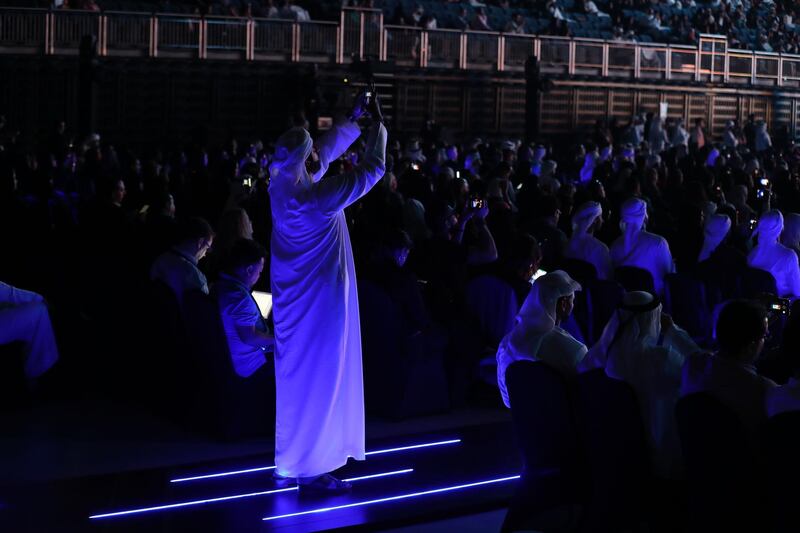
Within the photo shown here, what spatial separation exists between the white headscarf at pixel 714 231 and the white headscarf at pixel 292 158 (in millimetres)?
4715

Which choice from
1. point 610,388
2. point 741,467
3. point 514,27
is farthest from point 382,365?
point 514,27

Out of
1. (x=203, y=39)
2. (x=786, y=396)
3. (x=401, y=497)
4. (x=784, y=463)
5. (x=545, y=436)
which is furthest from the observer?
(x=203, y=39)

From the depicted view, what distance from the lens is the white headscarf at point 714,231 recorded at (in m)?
9.75

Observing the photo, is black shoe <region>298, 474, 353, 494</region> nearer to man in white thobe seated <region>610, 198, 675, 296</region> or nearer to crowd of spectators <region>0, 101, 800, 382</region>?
crowd of spectators <region>0, 101, 800, 382</region>

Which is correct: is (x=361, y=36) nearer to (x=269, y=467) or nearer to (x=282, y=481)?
(x=269, y=467)

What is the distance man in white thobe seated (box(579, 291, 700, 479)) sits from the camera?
4.80m

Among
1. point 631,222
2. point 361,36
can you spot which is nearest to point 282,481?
point 631,222

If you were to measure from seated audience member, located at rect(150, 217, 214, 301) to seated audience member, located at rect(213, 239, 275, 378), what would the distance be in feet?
2.12

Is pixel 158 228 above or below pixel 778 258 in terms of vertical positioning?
above

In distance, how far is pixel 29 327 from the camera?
8.34 metres

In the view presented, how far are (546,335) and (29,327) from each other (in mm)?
4469

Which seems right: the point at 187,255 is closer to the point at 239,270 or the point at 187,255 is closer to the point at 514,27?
the point at 239,270

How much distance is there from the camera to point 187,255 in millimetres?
7852

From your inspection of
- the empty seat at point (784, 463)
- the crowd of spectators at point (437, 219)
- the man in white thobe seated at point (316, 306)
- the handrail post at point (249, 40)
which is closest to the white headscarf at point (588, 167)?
the crowd of spectators at point (437, 219)
